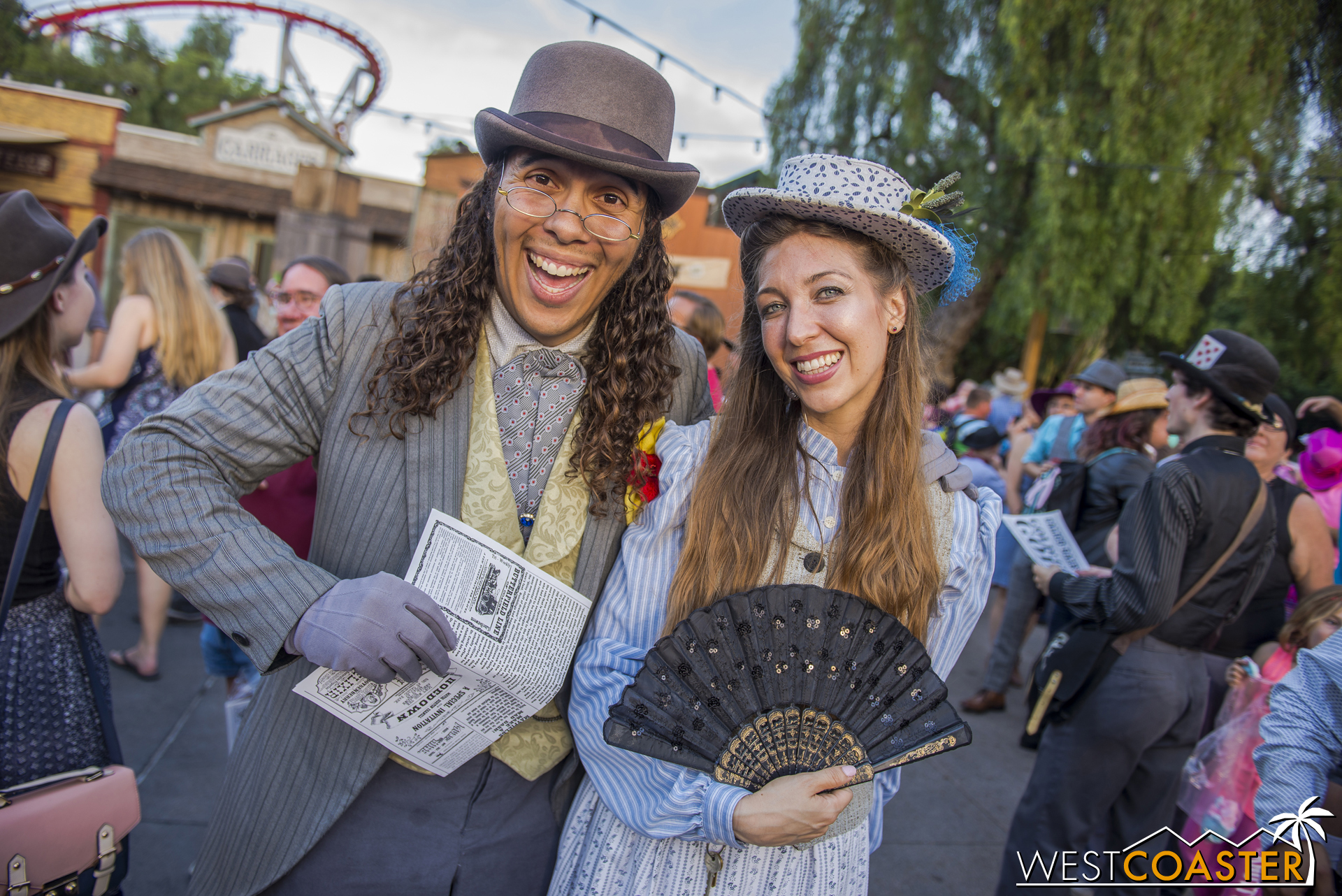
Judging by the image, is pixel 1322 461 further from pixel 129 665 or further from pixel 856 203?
pixel 129 665

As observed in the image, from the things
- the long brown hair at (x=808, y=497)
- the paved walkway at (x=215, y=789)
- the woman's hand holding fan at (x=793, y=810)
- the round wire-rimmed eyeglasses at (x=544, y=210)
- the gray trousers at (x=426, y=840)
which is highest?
the round wire-rimmed eyeglasses at (x=544, y=210)

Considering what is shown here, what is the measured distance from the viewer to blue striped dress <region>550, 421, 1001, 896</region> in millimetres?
1536

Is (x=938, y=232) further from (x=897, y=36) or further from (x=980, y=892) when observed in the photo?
(x=897, y=36)

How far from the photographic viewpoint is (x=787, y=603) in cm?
146

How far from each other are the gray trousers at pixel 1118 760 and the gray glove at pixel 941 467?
171cm

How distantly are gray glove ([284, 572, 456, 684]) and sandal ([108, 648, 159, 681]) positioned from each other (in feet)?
12.6

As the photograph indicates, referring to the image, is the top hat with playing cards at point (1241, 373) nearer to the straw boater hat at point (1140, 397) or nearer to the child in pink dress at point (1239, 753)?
the child in pink dress at point (1239, 753)

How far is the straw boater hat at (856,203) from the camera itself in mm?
1649

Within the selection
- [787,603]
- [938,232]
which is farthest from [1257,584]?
[787,603]

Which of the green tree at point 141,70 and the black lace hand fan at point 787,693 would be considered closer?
the black lace hand fan at point 787,693

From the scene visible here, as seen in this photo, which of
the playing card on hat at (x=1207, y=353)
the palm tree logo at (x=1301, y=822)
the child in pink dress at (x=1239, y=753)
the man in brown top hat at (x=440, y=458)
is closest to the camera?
the man in brown top hat at (x=440, y=458)

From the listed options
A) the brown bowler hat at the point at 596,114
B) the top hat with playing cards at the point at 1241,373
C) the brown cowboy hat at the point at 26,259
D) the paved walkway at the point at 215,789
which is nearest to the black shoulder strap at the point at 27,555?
the brown cowboy hat at the point at 26,259

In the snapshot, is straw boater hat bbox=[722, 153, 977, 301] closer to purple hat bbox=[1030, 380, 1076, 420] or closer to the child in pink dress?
the child in pink dress

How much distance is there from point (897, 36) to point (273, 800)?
46.0 feet
